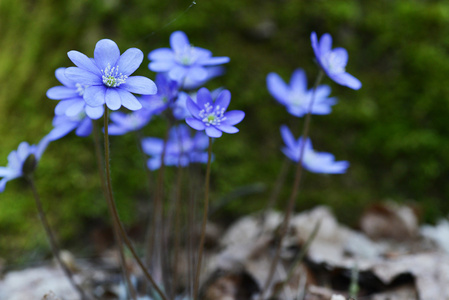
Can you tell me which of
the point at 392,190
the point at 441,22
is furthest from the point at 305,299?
the point at 441,22

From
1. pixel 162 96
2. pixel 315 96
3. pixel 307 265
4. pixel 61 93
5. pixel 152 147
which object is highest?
pixel 61 93

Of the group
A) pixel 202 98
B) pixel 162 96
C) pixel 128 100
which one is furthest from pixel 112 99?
pixel 162 96

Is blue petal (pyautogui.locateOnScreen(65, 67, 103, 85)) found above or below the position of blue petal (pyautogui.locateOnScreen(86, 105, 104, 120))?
above

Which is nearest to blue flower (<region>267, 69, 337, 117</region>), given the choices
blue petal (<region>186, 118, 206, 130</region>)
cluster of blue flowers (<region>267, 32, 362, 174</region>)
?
cluster of blue flowers (<region>267, 32, 362, 174</region>)

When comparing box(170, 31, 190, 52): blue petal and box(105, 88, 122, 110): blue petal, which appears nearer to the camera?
box(105, 88, 122, 110): blue petal

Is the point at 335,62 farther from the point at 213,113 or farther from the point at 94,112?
the point at 94,112

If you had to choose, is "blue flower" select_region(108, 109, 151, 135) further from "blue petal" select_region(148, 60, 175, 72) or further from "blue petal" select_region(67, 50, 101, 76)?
"blue petal" select_region(67, 50, 101, 76)

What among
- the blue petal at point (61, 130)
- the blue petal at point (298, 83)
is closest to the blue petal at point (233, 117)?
the blue petal at point (61, 130)
